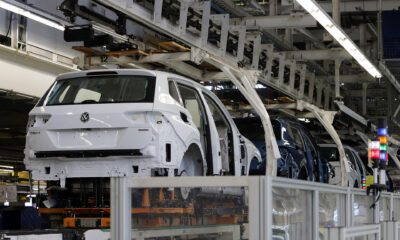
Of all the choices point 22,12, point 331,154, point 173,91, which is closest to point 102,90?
point 173,91

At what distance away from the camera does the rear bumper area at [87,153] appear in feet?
22.9

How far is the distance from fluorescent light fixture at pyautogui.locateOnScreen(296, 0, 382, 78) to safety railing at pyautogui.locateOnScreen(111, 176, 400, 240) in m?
5.62

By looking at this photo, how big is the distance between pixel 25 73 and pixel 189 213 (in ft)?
26.7

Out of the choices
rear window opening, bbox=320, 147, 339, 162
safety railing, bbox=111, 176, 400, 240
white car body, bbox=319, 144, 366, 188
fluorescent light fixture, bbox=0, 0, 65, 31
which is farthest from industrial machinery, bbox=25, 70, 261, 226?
rear window opening, bbox=320, 147, 339, 162

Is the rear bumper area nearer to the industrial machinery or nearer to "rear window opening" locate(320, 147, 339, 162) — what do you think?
the industrial machinery

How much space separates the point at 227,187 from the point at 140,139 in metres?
3.51

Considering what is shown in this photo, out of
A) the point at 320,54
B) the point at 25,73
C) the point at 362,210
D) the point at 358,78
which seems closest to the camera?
the point at 362,210

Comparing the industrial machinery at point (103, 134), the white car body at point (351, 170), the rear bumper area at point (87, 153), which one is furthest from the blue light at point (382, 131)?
the white car body at point (351, 170)

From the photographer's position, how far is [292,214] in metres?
3.81

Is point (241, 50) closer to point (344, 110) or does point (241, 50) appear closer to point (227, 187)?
point (344, 110)

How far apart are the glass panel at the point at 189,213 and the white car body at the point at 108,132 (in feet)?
10.2

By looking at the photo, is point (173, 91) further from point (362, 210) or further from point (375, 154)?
point (362, 210)

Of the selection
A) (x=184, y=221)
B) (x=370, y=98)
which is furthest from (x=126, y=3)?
(x=370, y=98)

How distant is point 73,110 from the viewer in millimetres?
7234
